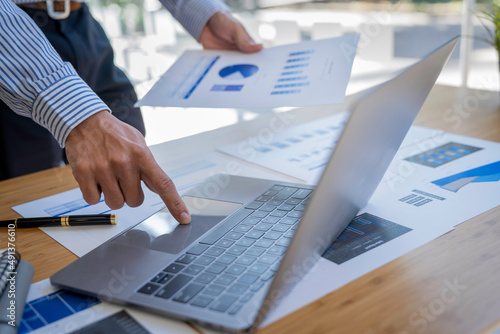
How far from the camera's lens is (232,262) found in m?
0.58

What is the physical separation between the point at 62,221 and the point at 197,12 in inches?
28.0

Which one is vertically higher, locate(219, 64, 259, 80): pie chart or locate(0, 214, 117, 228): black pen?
locate(219, 64, 259, 80): pie chart

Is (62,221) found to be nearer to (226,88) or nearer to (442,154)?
(226,88)

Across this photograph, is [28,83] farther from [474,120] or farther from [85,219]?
[474,120]

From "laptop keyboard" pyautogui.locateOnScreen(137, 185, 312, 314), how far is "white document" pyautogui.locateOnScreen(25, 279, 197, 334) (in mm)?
25

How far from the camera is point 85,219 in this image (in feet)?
2.46

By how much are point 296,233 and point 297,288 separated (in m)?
0.13

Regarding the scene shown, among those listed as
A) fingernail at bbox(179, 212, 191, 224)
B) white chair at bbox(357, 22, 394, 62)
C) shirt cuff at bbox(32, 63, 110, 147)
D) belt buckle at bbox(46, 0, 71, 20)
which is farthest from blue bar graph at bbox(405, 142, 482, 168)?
white chair at bbox(357, 22, 394, 62)

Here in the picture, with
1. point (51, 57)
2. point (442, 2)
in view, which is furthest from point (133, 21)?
point (442, 2)

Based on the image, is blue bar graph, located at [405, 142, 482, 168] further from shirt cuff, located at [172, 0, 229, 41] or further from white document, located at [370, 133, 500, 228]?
shirt cuff, located at [172, 0, 229, 41]

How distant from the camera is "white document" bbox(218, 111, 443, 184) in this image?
3.14 feet

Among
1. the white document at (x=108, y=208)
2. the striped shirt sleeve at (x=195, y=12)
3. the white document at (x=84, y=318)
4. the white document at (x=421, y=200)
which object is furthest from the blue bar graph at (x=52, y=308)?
the striped shirt sleeve at (x=195, y=12)

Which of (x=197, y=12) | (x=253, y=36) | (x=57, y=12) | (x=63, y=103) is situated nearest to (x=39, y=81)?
(x=63, y=103)

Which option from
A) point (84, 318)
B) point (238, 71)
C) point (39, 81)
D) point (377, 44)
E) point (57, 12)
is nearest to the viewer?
point (84, 318)
